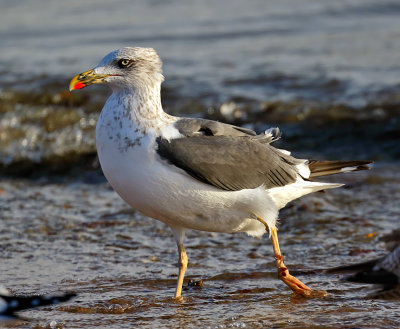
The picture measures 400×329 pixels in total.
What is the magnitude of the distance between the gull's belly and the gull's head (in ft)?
1.34

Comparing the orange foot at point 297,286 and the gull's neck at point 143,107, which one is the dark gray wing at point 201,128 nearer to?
the gull's neck at point 143,107

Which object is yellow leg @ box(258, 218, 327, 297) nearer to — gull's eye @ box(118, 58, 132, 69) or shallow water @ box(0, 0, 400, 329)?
shallow water @ box(0, 0, 400, 329)

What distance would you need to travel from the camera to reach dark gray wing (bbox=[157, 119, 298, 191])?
470cm

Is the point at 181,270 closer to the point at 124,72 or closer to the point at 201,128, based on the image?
the point at 201,128

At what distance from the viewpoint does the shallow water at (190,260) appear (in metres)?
4.61

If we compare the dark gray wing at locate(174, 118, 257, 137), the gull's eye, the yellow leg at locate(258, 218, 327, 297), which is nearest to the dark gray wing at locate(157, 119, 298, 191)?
the dark gray wing at locate(174, 118, 257, 137)

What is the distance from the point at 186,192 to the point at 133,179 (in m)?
0.34

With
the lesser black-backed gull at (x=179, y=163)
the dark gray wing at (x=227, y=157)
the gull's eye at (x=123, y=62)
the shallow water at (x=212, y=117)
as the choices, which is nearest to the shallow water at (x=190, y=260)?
A: the shallow water at (x=212, y=117)

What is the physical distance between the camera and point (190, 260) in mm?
5883

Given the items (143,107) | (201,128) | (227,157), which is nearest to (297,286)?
(227,157)

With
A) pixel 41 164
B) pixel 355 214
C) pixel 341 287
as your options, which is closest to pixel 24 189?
pixel 41 164

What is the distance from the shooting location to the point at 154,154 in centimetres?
461

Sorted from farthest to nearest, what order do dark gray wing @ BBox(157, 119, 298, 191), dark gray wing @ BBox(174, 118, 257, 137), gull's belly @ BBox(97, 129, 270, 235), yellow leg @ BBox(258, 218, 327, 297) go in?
1. yellow leg @ BBox(258, 218, 327, 297)
2. dark gray wing @ BBox(174, 118, 257, 137)
3. dark gray wing @ BBox(157, 119, 298, 191)
4. gull's belly @ BBox(97, 129, 270, 235)

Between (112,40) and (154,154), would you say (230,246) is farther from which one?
(112,40)
